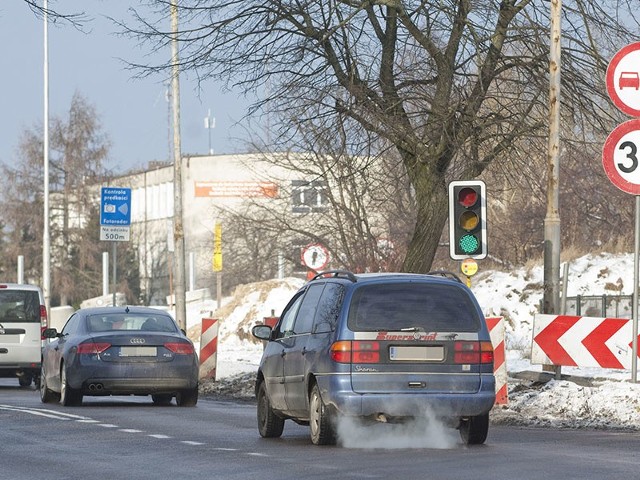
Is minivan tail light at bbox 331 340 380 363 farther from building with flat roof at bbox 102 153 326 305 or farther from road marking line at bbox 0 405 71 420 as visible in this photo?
building with flat roof at bbox 102 153 326 305

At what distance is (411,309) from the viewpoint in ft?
47.1

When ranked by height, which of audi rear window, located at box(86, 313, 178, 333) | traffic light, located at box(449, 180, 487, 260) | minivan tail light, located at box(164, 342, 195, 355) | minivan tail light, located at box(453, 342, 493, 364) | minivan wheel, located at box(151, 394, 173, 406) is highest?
traffic light, located at box(449, 180, 487, 260)

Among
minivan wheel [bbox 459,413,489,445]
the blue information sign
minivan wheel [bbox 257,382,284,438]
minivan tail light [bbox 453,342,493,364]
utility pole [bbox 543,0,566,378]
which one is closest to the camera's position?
minivan tail light [bbox 453,342,493,364]

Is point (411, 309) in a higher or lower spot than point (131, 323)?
higher

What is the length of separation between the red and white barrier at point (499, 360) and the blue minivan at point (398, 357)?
15.5 feet

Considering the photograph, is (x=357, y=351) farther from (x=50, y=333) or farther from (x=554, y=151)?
(x=50, y=333)

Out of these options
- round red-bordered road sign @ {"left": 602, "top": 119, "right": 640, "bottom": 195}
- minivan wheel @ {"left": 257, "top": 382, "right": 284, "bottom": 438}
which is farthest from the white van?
round red-bordered road sign @ {"left": 602, "top": 119, "right": 640, "bottom": 195}

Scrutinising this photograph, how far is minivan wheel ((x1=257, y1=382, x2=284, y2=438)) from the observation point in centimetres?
1581

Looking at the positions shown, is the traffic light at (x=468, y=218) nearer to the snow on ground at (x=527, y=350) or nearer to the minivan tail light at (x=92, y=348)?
the snow on ground at (x=527, y=350)

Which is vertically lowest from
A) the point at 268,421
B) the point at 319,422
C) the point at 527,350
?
the point at 527,350

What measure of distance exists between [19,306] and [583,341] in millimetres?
13286

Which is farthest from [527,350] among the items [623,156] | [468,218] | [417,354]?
[417,354]

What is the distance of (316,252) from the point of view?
3359 centimetres

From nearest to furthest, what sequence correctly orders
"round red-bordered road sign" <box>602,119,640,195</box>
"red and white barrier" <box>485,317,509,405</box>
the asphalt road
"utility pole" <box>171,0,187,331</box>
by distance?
the asphalt road < "round red-bordered road sign" <box>602,119,640,195</box> < "red and white barrier" <box>485,317,509,405</box> < "utility pole" <box>171,0,187,331</box>
